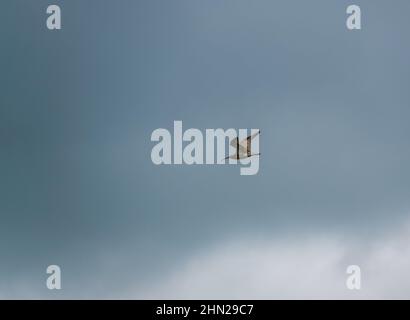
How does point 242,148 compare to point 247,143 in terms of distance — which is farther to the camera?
point 247,143

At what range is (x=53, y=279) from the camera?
18328 mm

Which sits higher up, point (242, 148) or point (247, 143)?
point (247, 143)
